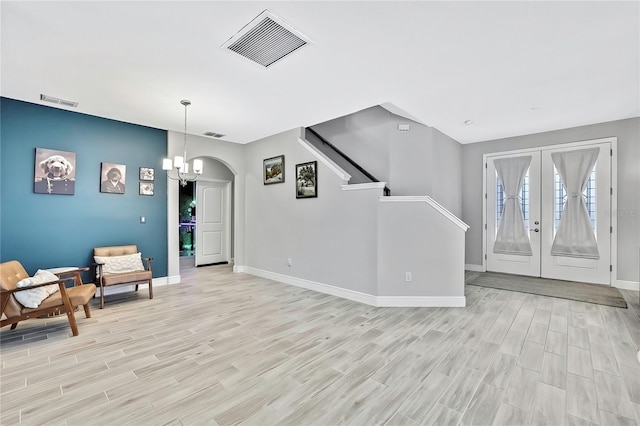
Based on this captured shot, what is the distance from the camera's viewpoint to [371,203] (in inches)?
170

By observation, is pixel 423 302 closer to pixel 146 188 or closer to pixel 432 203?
pixel 432 203

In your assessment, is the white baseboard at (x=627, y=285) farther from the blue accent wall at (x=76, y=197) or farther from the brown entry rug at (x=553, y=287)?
the blue accent wall at (x=76, y=197)

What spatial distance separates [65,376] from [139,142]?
12.9 ft

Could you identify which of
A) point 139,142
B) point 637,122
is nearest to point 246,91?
point 139,142

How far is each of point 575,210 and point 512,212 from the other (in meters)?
0.97

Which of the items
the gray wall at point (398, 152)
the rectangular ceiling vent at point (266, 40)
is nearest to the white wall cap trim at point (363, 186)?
A: the gray wall at point (398, 152)

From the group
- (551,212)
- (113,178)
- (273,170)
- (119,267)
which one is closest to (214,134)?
(273,170)

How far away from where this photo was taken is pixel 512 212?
5973 millimetres

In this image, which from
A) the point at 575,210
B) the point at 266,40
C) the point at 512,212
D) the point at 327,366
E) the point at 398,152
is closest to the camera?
the point at 327,366

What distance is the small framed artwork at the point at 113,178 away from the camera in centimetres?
477

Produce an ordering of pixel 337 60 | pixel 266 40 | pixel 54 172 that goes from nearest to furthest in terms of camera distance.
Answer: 1. pixel 266 40
2. pixel 337 60
3. pixel 54 172

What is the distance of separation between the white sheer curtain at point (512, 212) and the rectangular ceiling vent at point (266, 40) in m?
5.28

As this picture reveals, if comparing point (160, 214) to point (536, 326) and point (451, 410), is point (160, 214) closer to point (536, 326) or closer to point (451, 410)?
point (451, 410)

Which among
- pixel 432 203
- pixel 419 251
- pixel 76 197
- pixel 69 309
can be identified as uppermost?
pixel 76 197
